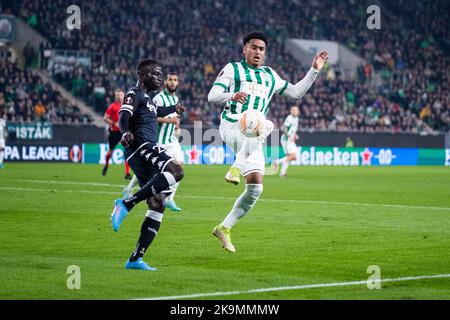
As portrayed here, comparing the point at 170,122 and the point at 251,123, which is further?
the point at 170,122

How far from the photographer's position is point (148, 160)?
1031cm

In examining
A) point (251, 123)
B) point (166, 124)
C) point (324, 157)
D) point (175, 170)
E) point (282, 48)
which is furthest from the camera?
point (282, 48)

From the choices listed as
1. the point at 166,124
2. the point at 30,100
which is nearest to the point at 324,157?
the point at 30,100

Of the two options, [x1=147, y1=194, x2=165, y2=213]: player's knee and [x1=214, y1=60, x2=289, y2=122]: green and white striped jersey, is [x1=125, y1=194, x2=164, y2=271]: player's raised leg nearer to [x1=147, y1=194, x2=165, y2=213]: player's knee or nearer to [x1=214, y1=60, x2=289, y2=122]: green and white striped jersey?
[x1=147, y1=194, x2=165, y2=213]: player's knee

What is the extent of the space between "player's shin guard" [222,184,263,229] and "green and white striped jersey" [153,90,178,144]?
6718 millimetres

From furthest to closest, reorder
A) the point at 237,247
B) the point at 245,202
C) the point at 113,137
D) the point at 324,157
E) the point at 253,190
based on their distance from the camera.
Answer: the point at 324,157
the point at 113,137
the point at 237,247
the point at 245,202
the point at 253,190

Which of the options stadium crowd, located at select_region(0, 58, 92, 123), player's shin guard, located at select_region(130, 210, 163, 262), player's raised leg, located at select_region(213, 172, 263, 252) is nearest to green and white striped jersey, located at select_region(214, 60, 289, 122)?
player's raised leg, located at select_region(213, 172, 263, 252)

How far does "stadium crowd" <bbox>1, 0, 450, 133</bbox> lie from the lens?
43844mm


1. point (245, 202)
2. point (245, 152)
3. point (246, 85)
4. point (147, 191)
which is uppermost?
point (246, 85)

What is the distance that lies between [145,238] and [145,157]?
1024mm

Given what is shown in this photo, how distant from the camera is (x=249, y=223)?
49.3 feet

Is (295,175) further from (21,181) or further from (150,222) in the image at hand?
(150,222)

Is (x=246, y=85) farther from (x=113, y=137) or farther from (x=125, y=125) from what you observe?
(x=113, y=137)
